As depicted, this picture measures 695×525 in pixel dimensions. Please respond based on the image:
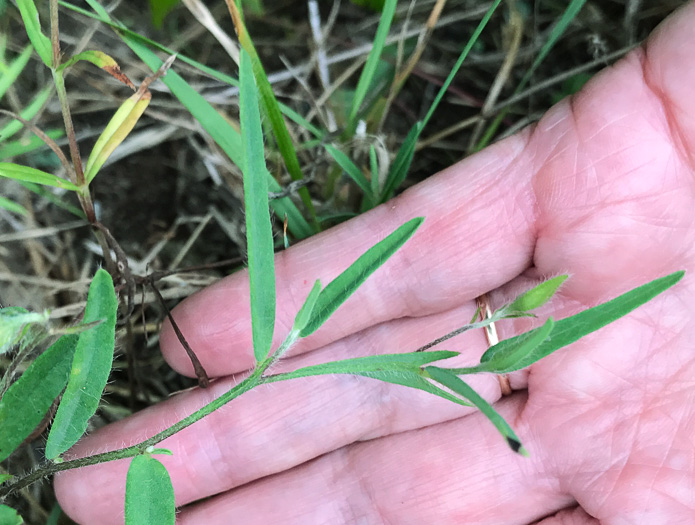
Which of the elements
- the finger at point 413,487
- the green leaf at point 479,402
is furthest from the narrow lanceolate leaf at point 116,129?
the finger at point 413,487

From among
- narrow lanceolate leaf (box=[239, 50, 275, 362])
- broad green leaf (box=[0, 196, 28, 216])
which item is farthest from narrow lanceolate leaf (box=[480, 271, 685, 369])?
broad green leaf (box=[0, 196, 28, 216])

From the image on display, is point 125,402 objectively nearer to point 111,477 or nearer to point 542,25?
point 111,477

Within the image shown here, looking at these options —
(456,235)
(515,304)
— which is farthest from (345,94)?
(515,304)

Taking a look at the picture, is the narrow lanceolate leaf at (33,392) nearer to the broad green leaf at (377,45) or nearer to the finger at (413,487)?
the finger at (413,487)

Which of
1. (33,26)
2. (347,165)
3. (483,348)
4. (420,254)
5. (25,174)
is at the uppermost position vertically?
(33,26)

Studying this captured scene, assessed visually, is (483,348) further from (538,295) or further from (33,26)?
(33,26)

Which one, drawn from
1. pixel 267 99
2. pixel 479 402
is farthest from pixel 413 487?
pixel 267 99

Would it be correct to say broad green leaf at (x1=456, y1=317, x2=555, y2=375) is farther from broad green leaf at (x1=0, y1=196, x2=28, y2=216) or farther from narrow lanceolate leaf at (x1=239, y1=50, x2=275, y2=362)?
broad green leaf at (x1=0, y1=196, x2=28, y2=216)
